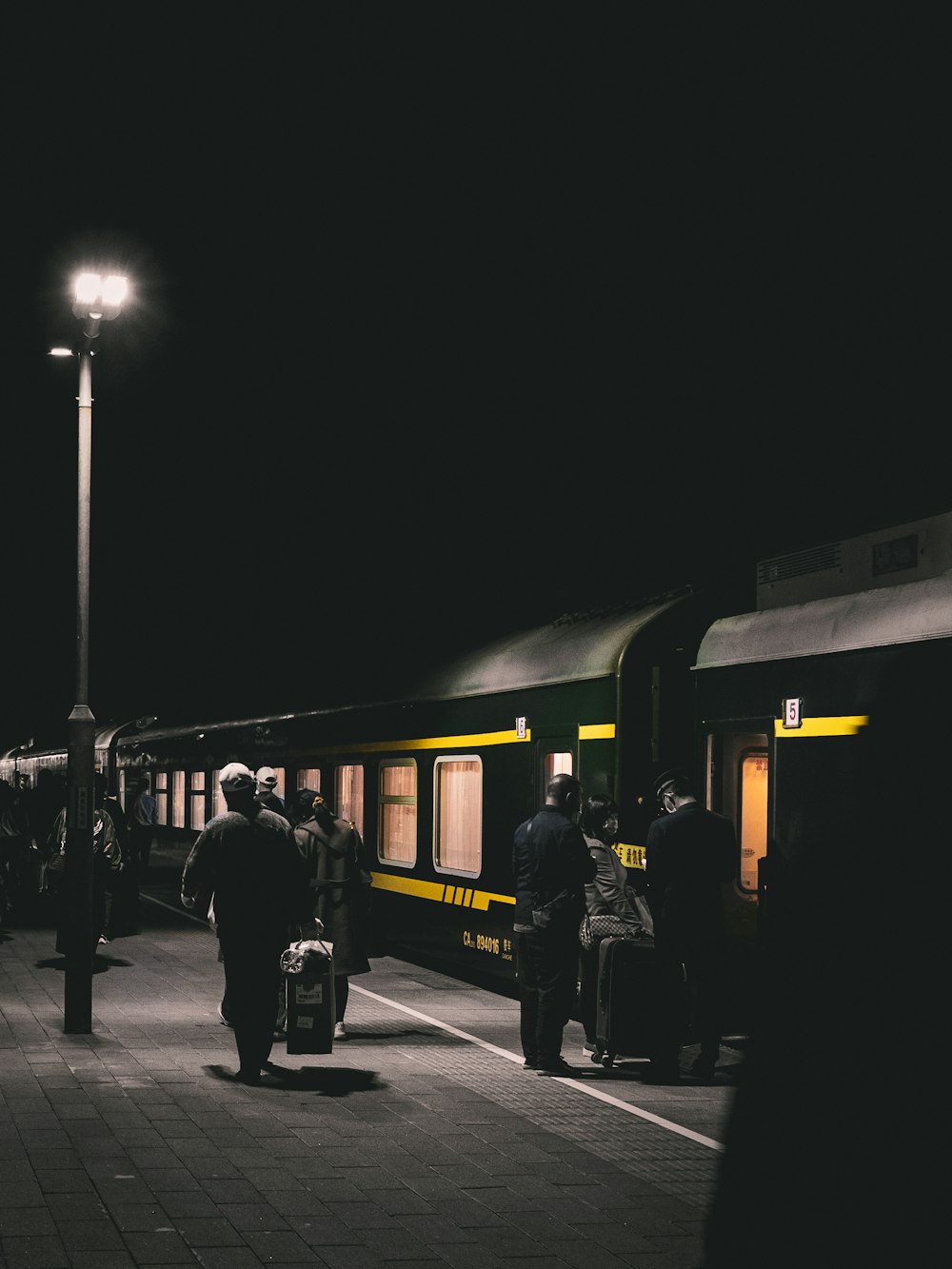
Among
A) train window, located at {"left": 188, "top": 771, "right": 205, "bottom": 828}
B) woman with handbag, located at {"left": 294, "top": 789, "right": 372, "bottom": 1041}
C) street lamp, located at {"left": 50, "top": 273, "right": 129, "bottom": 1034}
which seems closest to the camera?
street lamp, located at {"left": 50, "top": 273, "right": 129, "bottom": 1034}

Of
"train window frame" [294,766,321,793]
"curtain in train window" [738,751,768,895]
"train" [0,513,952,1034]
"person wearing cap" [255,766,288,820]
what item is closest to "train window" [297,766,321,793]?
"train window frame" [294,766,321,793]

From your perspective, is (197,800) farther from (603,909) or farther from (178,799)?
(603,909)

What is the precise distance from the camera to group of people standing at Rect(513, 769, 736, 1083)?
9117 millimetres

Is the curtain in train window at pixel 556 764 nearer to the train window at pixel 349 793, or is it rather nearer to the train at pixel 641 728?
the train at pixel 641 728

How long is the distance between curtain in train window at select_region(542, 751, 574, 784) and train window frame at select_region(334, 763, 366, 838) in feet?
15.9

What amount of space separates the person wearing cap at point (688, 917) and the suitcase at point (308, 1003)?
1908 millimetres

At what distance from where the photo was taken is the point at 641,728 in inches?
421

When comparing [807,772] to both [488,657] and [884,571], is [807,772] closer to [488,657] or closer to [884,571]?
[884,571]

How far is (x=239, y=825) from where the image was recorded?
9180 millimetres

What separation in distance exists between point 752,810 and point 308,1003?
2.98 m

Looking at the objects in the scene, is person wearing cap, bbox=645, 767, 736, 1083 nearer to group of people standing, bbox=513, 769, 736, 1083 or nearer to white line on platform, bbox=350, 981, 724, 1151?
group of people standing, bbox=513, 769, 736, 1083

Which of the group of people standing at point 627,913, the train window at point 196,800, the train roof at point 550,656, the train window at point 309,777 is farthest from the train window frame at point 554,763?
the train window at point 196,800

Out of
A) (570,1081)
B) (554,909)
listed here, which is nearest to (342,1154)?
(570,1081)

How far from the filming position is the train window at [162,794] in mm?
30984
